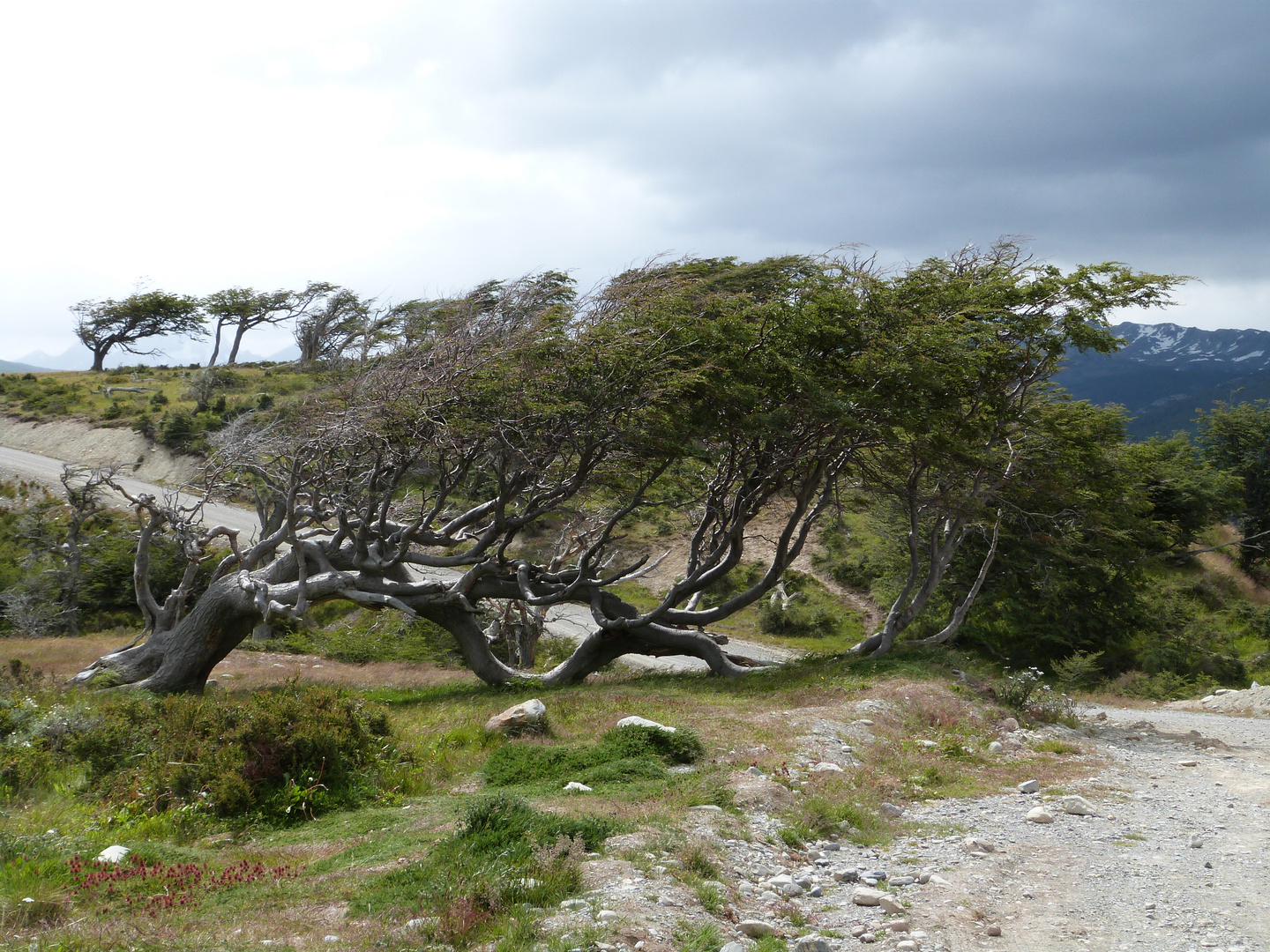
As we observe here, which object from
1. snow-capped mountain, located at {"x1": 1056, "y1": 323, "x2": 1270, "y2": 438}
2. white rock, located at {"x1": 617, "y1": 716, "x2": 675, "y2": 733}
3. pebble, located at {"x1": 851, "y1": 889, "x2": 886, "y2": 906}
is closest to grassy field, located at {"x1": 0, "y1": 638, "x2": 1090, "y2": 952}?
white rock, located at {"x1": 617, "y1": 716, "x2": 675, "y2": 733}

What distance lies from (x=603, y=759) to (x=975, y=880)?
12.6 ft

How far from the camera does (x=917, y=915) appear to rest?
17.7 ft

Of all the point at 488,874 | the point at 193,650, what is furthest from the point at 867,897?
the point at 193,650

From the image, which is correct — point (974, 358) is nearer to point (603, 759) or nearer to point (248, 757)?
point (603, 759)

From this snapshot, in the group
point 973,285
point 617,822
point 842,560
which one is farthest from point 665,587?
point 617,822

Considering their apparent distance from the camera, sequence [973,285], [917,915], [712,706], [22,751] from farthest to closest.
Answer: [973,285], [712,706], [22,751], [917,915]

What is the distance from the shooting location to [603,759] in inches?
344

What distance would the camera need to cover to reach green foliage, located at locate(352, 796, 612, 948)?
4.81 meters

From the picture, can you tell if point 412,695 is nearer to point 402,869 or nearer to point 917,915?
point 402,869

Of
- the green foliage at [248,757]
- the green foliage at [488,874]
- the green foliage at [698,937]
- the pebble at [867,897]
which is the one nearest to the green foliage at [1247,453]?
the pebble at [867,897]

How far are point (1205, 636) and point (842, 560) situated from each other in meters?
14.8

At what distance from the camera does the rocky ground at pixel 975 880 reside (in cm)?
506

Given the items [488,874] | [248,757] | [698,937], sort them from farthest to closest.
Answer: [248,757]
[488,874]
[698,937]

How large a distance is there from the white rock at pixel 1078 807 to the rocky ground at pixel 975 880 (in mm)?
62
